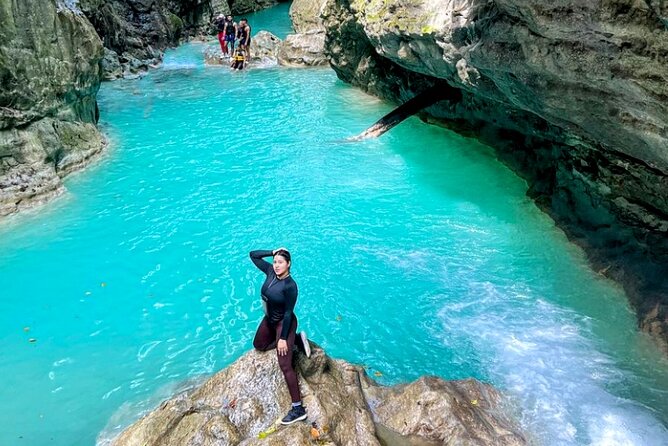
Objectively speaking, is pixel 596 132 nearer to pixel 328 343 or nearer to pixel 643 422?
pixel 643 422

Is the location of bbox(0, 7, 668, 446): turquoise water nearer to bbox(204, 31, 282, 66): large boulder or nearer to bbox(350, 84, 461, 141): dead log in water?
bbox(350, 84, 461, 141): dead log in water

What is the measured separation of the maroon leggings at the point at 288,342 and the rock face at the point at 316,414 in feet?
0.41

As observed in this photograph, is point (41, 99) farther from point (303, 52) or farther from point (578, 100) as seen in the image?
point (303, 52)

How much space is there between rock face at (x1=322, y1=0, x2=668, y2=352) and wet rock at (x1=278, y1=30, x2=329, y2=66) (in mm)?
11394

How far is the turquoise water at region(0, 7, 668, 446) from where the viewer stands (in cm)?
781

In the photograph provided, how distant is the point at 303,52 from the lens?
91.0 feet

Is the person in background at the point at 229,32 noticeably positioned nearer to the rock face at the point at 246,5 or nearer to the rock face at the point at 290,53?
the rock face at the point at 290,53

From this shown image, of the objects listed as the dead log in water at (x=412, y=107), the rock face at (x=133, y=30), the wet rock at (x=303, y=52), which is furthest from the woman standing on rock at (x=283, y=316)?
the wet rock at (x=303, y=52)

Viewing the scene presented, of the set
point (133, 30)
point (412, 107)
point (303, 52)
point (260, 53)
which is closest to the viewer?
point (412, 107)

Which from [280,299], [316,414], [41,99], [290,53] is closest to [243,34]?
[290,53]

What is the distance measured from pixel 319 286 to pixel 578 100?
5.39 metres

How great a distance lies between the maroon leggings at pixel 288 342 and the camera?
6098 millimetres

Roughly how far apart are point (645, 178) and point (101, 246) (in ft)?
34.5

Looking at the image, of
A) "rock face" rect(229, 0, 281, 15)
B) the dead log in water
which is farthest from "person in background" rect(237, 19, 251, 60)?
"rock face" rect(229, 0, 281, 15)
